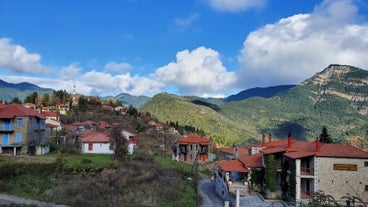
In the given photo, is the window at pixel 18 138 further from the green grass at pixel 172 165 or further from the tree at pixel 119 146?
the green grass at pixel 172 165

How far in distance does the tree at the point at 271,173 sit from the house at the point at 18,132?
1040 inches

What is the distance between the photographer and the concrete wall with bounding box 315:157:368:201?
31703mm

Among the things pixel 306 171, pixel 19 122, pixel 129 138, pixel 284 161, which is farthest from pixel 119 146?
pixel 306 171

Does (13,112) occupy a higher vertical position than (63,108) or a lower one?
lower

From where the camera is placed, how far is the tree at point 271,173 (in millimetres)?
34875

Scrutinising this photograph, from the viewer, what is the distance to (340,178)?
31.8 m

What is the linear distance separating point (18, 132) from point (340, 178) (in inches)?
1318

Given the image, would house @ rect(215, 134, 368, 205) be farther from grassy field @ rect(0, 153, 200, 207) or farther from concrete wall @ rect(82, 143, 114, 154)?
concrete wall @ rect(82, 143, 114, 154)

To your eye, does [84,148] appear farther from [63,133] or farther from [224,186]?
[224,186]

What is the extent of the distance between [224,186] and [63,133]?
33.0 m

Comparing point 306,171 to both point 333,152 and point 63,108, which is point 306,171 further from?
point 63,108

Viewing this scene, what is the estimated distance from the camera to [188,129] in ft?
404

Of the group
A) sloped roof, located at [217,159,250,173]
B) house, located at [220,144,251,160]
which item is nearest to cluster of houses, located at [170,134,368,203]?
sloped roof, located at [217,159,250,173]

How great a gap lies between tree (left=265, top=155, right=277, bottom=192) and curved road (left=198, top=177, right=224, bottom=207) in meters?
5.02
